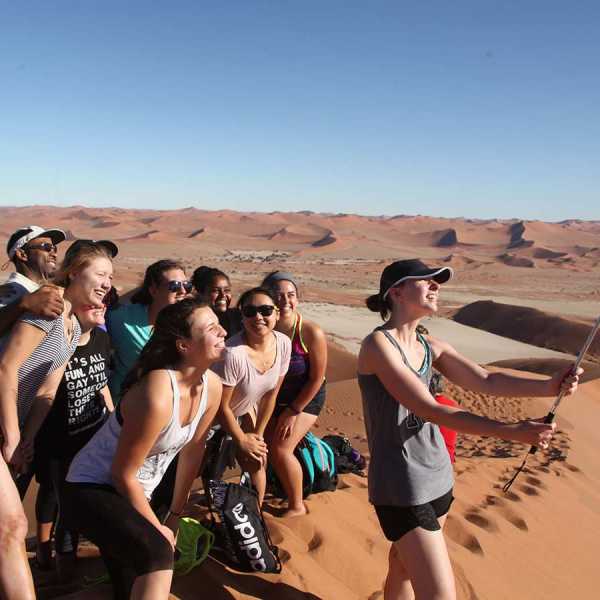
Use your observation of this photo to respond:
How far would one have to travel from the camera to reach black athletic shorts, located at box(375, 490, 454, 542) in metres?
2.58

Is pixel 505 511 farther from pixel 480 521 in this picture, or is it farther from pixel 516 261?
pixel 516 261

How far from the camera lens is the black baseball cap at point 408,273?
2.73 metres

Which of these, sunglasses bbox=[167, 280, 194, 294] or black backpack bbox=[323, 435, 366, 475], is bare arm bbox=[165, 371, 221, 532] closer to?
sunglasses bbox=[167, 280, 194, 294]

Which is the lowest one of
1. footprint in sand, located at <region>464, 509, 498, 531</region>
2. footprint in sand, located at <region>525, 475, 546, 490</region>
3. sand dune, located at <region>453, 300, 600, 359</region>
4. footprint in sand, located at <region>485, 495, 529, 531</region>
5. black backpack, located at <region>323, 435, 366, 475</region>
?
sand dune, located at <region>453, 300, 600, 359</region>

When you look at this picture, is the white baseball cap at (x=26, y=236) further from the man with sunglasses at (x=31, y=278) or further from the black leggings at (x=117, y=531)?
the black leggings at (x=117, y=531)

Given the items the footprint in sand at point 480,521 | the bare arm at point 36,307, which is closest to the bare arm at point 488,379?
the bare arm at point 36,307

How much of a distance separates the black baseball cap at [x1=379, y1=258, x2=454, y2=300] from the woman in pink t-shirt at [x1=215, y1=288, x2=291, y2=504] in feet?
3.41

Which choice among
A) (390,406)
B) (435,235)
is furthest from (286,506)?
(435,235)

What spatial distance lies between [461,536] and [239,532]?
1996 mm

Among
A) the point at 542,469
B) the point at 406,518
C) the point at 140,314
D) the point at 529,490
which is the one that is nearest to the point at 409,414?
the point at 406,518

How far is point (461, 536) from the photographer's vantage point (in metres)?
4.46

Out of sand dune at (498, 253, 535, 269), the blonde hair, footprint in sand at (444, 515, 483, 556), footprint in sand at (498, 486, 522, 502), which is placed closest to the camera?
the blonde hair

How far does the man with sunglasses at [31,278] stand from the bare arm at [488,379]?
1.88 metres

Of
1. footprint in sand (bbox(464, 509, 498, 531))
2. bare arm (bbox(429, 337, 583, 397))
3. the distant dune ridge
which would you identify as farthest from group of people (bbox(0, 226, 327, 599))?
the distant dune ridge
